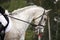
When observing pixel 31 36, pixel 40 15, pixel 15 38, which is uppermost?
pixel 40 15

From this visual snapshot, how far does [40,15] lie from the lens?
24.5 feet

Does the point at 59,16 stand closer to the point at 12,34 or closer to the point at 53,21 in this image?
the point at 53,21

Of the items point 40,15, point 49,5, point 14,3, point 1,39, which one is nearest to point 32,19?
point 40,15

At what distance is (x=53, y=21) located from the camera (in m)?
11.0

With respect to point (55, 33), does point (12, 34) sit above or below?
above

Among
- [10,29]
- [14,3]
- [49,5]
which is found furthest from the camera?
[14,3]

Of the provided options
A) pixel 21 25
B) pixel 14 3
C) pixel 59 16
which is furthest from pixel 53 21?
pixel 21 25

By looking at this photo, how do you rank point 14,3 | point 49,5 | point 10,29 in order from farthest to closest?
point 14,3, point 49,5, point 10,29

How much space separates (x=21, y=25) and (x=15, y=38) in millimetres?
327

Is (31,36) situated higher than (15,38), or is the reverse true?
(15,38)

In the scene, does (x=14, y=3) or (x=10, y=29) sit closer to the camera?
(x=10, y=29)

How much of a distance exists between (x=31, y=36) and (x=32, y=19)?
3.61 meters

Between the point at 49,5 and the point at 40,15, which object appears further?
the point at 49,5

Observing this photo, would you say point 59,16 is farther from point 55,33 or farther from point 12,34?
point 12,34
